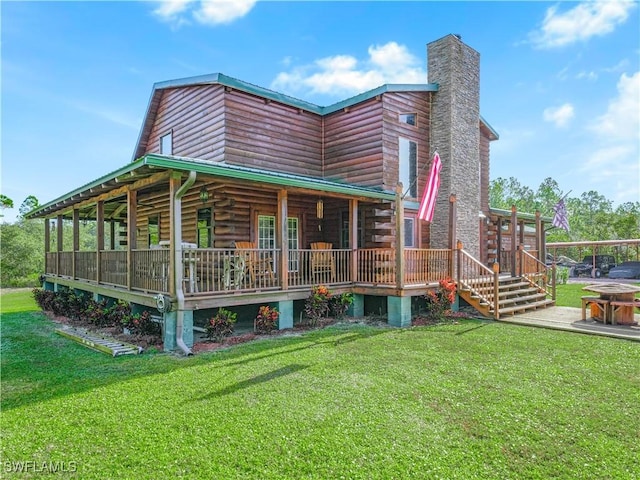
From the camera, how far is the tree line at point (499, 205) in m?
26.9

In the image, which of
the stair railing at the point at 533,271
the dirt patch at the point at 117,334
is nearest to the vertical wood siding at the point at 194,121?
the dirt patch at the point at 117,334

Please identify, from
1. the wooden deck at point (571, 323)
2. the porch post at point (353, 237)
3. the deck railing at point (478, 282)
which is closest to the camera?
the wooden deck at point (571, 323)

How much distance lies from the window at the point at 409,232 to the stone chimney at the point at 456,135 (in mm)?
961

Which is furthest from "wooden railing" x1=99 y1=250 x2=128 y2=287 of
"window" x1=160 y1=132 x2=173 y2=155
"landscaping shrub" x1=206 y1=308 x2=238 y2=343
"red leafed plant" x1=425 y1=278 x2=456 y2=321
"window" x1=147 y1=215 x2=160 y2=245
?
"red leafed plant" x1=425 y1=278 x2=456 y2=321

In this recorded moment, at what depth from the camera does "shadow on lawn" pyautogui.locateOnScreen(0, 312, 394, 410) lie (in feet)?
17.7

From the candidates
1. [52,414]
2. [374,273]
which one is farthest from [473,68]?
[52,414]

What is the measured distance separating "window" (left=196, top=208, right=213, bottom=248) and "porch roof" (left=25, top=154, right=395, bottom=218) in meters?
2.37

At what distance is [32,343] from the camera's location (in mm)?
8492

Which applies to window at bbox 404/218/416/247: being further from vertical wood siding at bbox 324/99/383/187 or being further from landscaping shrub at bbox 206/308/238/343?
landscaping shrub at bbox 206/308/238/343

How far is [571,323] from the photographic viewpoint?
9.80m

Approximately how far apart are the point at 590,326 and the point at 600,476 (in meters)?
7.48

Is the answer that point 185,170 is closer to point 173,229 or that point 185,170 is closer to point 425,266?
point 173,229

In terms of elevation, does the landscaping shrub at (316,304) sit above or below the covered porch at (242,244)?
Result: below

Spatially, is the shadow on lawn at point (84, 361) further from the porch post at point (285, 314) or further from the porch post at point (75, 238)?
the porch post at point (75, 238)
